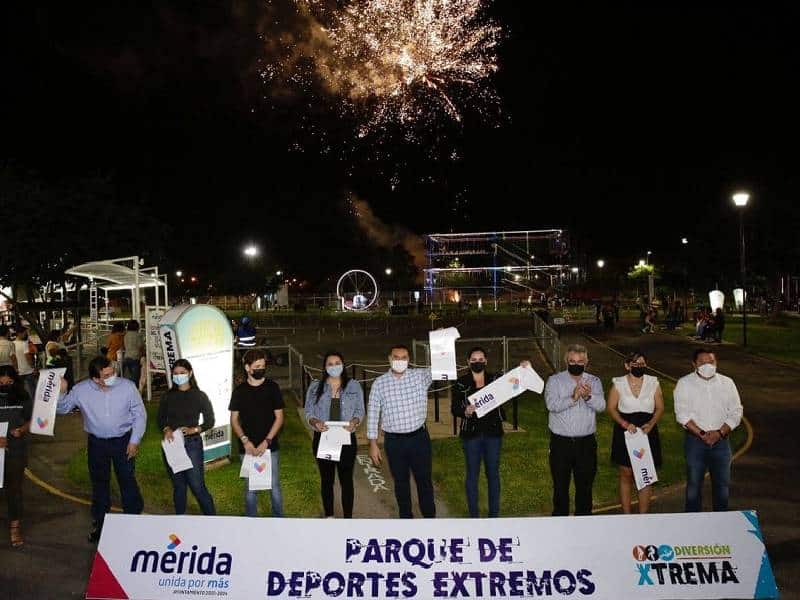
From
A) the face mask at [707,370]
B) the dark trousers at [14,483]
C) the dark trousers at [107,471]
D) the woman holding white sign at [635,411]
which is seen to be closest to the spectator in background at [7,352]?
the dark trousers at [14,483]

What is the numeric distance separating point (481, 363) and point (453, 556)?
96.8 inches

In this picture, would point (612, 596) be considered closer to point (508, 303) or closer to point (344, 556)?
point (344, 556)

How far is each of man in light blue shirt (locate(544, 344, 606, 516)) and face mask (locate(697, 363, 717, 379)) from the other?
1.15 meters

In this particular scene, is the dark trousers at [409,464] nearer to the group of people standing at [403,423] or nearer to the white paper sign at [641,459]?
the group of people standing at [403,423]

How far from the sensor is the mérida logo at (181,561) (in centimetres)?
522

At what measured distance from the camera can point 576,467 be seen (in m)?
6.82

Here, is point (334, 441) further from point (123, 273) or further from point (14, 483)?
point (123, 273)

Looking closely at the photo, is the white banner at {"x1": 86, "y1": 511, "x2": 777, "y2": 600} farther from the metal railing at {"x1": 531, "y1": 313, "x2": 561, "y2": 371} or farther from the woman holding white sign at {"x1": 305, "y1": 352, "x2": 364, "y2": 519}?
the metal railing at {"x1": 531, "y1": 313, "x2": 561, "y2": 371}

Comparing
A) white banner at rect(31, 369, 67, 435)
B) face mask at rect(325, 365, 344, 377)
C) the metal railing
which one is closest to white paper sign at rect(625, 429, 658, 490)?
face mask at rect(325, 365, 344, 377)

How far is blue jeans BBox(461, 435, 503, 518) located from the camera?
7113 millimetres

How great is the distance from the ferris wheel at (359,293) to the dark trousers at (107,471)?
54612 mm

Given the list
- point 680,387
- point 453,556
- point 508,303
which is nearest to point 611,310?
point 508,303

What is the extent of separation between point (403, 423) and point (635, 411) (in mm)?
2445

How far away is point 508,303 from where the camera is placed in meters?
73.5
